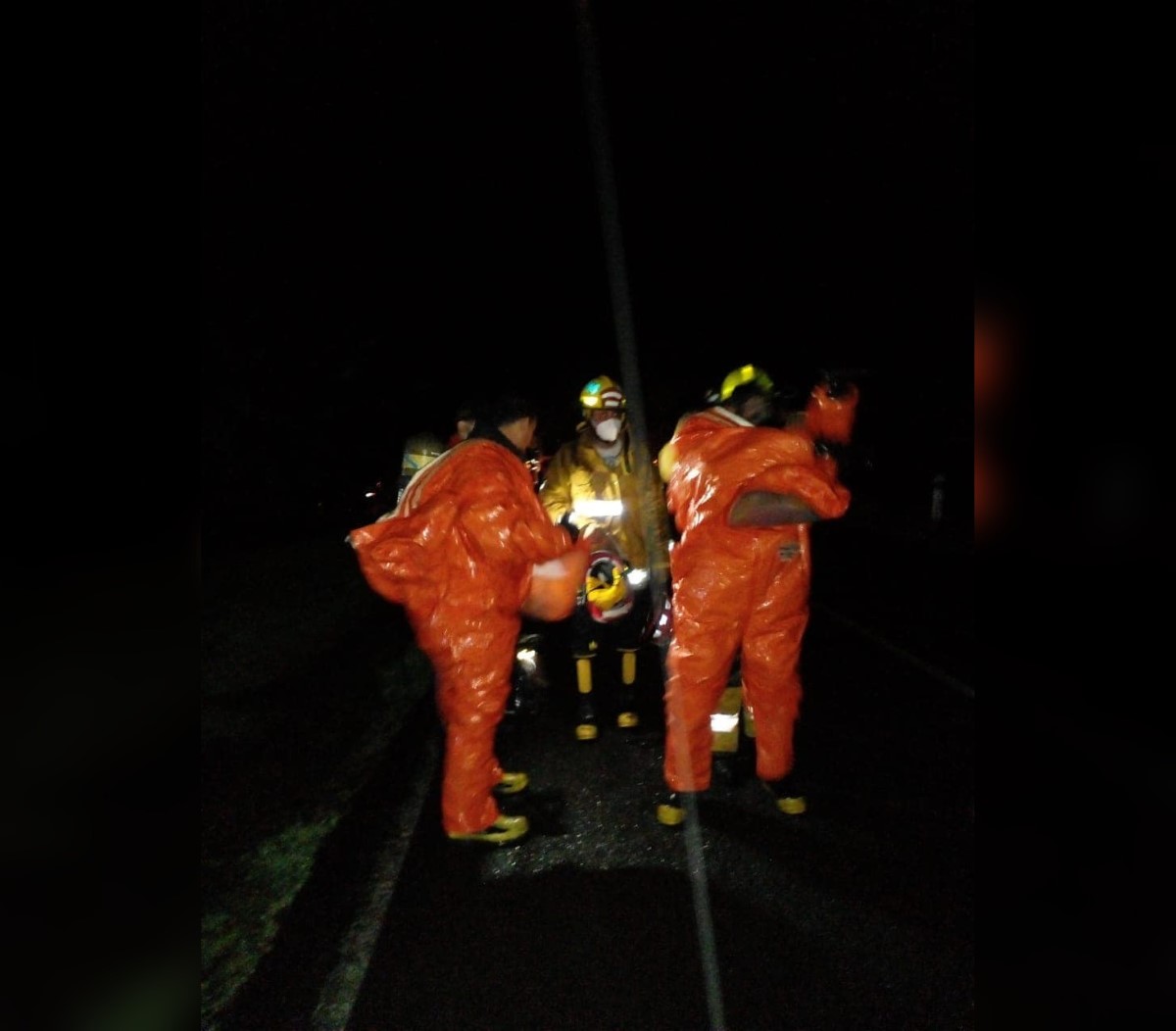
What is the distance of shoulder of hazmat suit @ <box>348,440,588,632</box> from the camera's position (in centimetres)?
342

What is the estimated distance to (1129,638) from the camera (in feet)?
4.91

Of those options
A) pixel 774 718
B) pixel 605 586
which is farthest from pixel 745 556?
pixel 605 586

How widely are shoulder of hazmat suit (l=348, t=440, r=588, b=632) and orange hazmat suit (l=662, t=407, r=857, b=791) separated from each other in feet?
2.02

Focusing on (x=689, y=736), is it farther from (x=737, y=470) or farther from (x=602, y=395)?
(x=602, y=395)

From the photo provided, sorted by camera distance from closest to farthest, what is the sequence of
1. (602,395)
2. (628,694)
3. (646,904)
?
(646,904), (602,395), (628,694)

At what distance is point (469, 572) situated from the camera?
11.6 feet

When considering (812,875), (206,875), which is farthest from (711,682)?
(206,875)

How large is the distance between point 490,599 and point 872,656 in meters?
4.81

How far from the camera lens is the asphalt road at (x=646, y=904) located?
274cm

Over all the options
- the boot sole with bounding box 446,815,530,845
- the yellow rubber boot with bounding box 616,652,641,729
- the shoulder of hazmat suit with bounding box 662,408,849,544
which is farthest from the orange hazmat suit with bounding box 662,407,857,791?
the yellow rubber boot with bounding box 616,652,641,729

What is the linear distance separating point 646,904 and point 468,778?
923 millimetres

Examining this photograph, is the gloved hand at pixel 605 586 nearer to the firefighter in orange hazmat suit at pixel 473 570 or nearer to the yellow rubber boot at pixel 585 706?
the yellow rubber boot at pixel 585 706

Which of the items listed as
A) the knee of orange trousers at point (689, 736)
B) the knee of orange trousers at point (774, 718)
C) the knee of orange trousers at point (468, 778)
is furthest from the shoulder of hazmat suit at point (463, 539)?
the knee of orange trousers at point (774, 718)

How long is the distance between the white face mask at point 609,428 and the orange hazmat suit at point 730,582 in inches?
40.1
